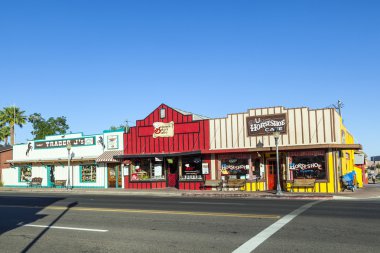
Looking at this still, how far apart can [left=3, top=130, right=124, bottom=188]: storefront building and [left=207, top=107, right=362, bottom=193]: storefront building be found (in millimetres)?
9822

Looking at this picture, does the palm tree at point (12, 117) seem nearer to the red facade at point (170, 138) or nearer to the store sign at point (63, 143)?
the store sign at point (63, 143)

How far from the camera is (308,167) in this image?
2603 centimetres

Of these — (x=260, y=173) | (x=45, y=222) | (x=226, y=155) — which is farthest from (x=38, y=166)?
(x=45, y=222)

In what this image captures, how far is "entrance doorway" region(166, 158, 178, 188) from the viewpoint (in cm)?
3167

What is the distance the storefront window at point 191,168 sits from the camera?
1185 inches

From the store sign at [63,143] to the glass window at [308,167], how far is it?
18.2m

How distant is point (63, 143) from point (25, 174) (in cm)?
577

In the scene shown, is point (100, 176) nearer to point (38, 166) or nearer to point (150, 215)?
point (38, 166)

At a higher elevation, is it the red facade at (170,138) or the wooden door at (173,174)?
the red facade at (170,138)

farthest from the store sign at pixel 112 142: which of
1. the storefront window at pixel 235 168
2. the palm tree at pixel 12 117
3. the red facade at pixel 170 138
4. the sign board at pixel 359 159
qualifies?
the palm tree at pixel 12 117

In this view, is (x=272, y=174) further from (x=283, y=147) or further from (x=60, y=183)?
(x=60, y=183)

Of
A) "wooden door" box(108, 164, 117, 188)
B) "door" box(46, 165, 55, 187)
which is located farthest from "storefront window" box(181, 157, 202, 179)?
"door" box(46, 165, 55, 187)

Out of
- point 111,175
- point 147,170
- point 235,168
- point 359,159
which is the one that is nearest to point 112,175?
point 111,175

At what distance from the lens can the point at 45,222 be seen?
41.2 feet
